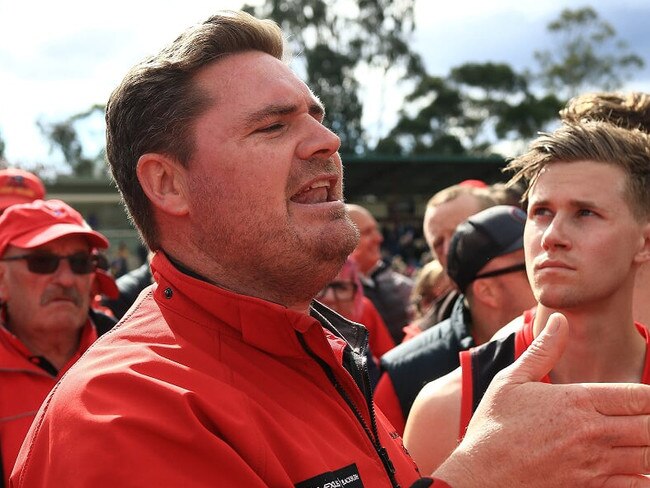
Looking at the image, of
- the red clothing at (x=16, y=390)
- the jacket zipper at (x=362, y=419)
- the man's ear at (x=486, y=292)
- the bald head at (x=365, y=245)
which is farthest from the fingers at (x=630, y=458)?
the bald head at (x=365, y=245)

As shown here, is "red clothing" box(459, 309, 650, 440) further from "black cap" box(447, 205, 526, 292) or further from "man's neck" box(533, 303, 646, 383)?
"black cap" box(447, 205, 526, 292)

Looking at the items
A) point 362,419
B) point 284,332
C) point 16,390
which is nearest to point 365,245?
point 16,390

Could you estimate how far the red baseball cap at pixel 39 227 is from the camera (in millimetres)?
3680

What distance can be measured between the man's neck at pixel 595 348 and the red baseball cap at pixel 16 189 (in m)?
3.63

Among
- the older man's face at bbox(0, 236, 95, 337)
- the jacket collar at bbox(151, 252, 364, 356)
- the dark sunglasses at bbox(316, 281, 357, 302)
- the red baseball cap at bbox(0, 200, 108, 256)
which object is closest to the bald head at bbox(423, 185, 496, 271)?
the dark sunglasses at bbox(316, 281, 357, 302)

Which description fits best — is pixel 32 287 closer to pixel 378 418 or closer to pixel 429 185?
pixel 378 418

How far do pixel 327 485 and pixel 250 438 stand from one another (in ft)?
0.62

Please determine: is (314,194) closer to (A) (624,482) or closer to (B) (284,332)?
(B) (284,332)

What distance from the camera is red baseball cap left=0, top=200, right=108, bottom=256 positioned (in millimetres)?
3680

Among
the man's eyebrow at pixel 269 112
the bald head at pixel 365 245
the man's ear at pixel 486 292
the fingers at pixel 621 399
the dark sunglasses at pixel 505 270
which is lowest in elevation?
the bald head at pixel 365 245

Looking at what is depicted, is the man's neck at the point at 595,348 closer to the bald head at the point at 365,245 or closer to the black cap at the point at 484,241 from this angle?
the black cap at the point at 484,241

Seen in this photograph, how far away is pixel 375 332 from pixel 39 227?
2.37 meters

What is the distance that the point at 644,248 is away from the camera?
8.49 ft

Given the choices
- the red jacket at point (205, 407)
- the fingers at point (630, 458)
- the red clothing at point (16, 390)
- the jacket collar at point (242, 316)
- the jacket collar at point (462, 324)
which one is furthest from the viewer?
the jacket collar at point (462, 324)
